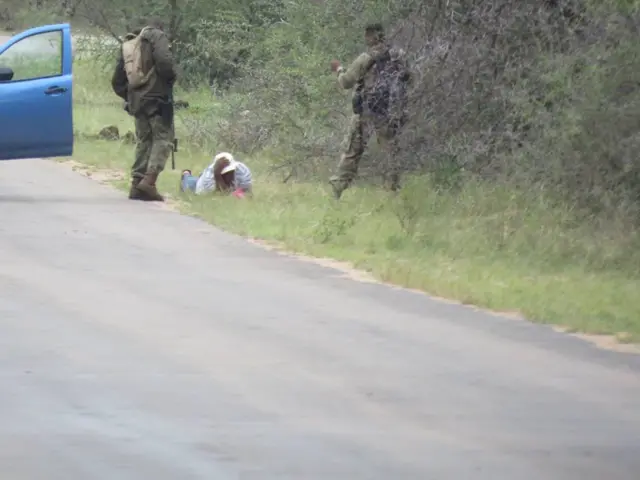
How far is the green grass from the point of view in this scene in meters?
10.6

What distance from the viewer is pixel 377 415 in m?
7.08

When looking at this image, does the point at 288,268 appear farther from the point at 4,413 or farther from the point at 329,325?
the point at 4,413

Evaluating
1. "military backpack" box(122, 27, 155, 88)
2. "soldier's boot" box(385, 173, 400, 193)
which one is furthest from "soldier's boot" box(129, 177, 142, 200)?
"soldier's boot" box(385, 173, 400, 193)

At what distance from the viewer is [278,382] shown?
7.73m

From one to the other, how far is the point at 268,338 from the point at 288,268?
9.65ft

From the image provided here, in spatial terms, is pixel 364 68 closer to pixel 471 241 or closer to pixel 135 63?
pixel 135 63

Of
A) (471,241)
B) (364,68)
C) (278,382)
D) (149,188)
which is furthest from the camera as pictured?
(149,188)

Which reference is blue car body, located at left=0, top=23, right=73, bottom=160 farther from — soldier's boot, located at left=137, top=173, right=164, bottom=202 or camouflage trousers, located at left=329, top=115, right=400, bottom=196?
camouflage trousers, located at left=329, top=115, right=400, bottom=196

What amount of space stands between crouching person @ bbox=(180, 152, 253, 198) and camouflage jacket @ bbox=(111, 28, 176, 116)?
83cm

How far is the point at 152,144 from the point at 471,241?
4120 millimetres

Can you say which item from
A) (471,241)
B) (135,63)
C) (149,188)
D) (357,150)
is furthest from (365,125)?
(471,241)

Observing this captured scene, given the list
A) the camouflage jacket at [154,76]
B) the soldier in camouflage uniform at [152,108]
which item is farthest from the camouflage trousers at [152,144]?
the camouflage jacket at [154,76]

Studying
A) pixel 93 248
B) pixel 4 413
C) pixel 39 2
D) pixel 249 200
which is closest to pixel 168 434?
pixel 4 413

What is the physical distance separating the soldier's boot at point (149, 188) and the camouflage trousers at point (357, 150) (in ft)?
5.73
